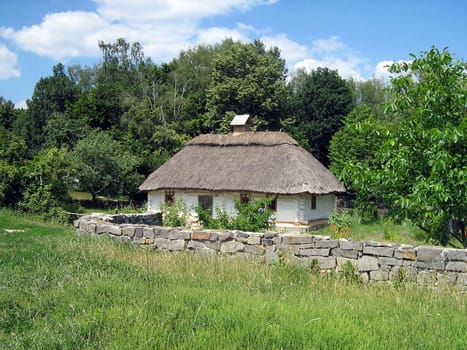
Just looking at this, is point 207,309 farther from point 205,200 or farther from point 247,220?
point 205,200

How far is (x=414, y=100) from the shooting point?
8.53m

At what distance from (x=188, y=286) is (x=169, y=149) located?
100 ft

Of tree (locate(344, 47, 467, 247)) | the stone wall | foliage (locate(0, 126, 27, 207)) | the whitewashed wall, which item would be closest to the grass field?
the stone wall

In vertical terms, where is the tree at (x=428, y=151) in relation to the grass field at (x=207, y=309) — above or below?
above

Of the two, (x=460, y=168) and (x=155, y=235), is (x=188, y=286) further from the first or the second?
(x=460, y=168)

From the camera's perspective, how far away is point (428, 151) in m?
7.63

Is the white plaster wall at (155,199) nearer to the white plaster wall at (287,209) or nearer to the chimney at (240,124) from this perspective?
the chimney at (240,124)

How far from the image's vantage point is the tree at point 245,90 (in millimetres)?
34125

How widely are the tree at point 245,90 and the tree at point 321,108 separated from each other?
1880 millimetres

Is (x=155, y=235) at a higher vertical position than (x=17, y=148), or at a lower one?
lower

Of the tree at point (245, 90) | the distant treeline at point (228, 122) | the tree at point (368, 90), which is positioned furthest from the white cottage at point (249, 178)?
the tree at point (368, 90)

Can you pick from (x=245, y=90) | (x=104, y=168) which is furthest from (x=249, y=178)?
(x=245, y=90)

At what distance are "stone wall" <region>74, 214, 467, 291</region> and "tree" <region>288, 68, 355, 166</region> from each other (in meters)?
26.0


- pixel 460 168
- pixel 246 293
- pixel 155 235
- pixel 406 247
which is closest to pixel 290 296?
pixel 246 293
